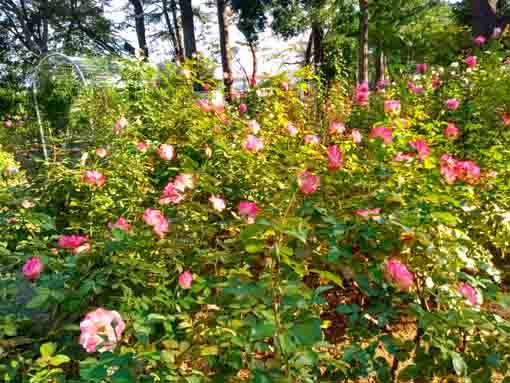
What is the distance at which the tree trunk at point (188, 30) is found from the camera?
10.5 meters

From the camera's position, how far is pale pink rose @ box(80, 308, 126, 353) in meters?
0.74

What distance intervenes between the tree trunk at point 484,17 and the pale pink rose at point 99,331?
5.76m

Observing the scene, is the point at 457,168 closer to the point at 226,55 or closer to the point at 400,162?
the point at 400,162

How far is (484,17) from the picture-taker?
190 inches

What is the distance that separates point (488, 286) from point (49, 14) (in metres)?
20.5

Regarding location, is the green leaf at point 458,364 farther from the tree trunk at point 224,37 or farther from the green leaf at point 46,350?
the tree trunk at point 224,37

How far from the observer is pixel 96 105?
10.0 feet

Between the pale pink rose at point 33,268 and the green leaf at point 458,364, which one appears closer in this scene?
the green leaf at point 458,364

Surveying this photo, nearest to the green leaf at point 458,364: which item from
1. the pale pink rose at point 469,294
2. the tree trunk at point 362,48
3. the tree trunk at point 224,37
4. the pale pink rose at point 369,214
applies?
the pale pink rose at point 469,294

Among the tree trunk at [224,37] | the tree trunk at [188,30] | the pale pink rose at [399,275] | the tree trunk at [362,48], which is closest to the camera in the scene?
the pale pink rose at [399,275]

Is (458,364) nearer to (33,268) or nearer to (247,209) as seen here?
(247,209)

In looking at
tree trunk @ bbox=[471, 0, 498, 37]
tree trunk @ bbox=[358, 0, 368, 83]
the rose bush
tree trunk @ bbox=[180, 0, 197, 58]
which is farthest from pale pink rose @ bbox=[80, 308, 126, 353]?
tree trunk @ bbox=[180, 0, 197, 58]

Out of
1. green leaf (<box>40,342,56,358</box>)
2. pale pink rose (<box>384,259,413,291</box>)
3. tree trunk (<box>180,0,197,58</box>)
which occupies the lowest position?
green leaf (<box>40,342,56,358</box>)

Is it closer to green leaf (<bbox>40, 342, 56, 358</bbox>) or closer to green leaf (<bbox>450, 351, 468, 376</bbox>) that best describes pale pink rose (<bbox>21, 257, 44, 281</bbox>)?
green leaf (<bbox>40, 342, 56, 358</bbox>)
